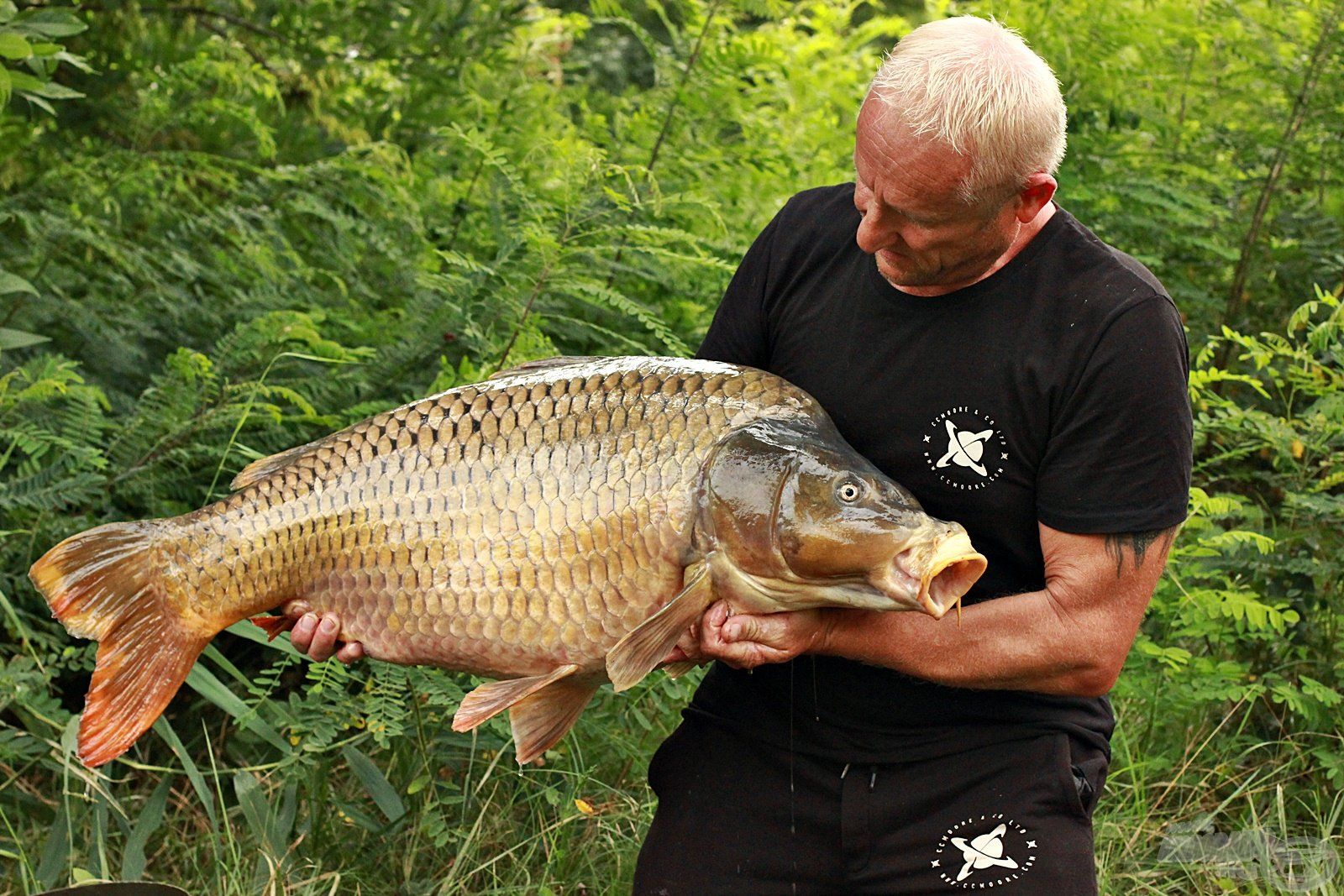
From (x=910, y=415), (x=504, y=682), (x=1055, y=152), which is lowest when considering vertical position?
(x=504, y=682)

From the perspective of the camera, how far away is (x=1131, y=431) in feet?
6.05

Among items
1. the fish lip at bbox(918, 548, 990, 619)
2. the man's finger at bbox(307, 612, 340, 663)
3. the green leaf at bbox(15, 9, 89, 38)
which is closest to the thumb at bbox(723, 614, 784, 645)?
the fish lip at bbox(918, 548, 990, 619)

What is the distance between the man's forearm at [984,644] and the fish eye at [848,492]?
0.68 feet

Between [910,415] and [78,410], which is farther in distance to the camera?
[78,410]

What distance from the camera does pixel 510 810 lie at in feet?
9.17

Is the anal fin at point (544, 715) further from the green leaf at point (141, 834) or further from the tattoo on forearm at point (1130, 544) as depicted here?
the green leaf at point (141, 834)

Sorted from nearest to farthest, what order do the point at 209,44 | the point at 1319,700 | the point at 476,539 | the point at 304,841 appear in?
the point at 476,539 < the point at 304,841 < the point at 1319,700 < the point at 209,44

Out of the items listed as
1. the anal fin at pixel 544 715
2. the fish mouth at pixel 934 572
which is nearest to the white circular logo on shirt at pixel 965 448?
the fish mouth at pixel 934 572

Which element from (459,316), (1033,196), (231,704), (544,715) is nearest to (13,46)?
(459,316)

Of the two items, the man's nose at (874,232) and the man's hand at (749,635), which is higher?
the man's nose at (874,232)

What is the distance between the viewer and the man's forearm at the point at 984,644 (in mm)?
1868

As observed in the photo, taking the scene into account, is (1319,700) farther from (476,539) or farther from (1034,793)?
(476,539)

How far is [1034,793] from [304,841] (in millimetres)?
1467

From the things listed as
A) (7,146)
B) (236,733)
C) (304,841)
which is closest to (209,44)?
(7,146)
